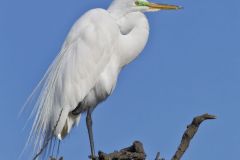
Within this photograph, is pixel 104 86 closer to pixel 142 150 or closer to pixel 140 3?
pixel 140 3

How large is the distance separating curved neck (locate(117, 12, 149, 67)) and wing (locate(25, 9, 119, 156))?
0.41 ft

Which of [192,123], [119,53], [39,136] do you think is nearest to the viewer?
[192,123]

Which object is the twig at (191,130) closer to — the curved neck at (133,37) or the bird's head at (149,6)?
the curved neck at (133,37)

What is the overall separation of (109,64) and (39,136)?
1.01 metres

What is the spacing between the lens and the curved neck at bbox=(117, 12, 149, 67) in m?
6.25

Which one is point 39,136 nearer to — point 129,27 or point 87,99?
point 87,99

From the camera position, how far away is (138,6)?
635cm

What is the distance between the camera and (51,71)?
631 cm

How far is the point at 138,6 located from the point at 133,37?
34cm

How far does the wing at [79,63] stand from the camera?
239 inches

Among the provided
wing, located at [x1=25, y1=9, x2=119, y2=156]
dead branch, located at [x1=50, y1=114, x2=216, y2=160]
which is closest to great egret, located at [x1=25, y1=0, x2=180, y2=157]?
wing, located at [x1=25, y1=9, x2=119, y2=156]

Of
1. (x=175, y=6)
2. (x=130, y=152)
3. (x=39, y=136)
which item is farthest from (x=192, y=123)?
(x=175, y=6)

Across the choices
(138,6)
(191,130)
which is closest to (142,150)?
(191,130)

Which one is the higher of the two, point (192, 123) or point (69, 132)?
point (69, 132)
